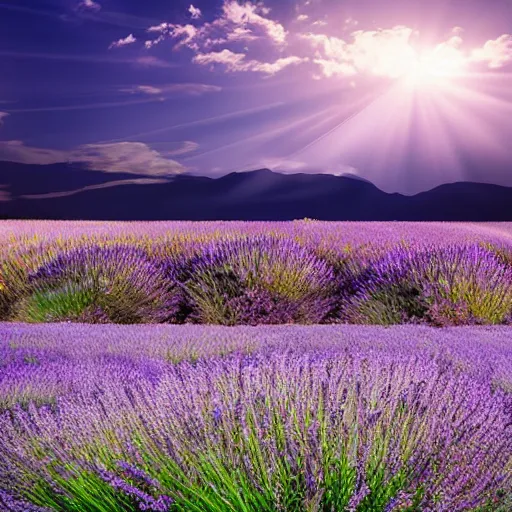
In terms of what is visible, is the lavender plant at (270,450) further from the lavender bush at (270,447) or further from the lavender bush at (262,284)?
the lavender bush at (262,284)

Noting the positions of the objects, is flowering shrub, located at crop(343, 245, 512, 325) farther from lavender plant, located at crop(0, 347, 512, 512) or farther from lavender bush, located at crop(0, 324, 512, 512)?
lavender plant, located at crop(0, 347, 512, 512)

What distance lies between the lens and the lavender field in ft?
6.25

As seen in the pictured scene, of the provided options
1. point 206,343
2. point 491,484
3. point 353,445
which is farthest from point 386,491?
point 206,343

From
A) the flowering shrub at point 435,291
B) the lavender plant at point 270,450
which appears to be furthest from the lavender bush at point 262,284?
the lavender plant at point 270,450

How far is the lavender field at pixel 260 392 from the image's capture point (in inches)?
75.0

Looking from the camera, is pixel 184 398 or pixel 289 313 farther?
pixel 289 313

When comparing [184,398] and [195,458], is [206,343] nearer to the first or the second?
[184,398]

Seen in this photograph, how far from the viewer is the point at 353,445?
1.92 meters

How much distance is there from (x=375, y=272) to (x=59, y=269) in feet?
10.5

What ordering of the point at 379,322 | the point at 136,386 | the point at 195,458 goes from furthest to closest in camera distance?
the point at 379,322 → the point at 136,386 → the point at 195,458

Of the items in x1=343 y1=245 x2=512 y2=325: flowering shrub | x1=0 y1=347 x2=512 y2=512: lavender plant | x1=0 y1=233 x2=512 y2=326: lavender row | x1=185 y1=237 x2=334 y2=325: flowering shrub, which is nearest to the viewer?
x1=0 y1=347 x2=512 y2=512: lavender plant

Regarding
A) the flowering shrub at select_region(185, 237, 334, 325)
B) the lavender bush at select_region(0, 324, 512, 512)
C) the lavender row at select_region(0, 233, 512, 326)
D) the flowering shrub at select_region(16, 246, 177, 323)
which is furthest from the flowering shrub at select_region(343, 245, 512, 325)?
the lavender bush at select_region(0, 324, 512, 512)

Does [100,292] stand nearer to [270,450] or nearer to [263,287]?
[263,287]

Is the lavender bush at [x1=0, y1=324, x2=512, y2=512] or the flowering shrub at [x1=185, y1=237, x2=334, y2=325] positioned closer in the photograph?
the lavender bush at [x1=0, y1=324, x2=512, y2=512]
